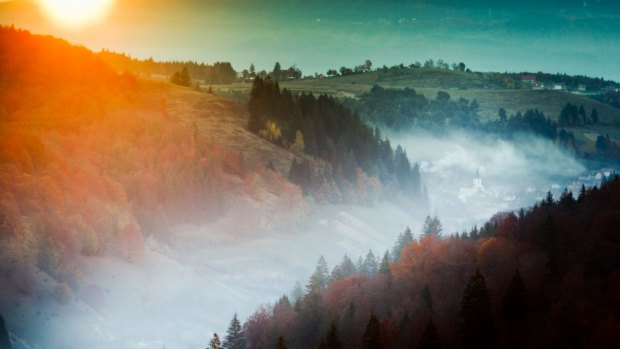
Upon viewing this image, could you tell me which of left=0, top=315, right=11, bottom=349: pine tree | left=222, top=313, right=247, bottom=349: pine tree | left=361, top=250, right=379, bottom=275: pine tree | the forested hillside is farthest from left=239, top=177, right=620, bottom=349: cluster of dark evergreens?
the forested hillside

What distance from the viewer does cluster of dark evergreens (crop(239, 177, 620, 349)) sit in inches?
3120

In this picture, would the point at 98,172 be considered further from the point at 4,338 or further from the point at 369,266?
the point at 4,338

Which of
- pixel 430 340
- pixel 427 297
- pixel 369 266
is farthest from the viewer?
pixel 369 266

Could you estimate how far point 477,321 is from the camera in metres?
80.6

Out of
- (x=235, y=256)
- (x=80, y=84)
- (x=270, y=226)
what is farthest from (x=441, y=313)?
(x=80, y=84)

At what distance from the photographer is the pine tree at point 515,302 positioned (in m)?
82.4

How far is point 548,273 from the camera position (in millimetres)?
91250

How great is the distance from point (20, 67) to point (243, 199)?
74475 millimetres

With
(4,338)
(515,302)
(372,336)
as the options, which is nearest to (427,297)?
(515,302)

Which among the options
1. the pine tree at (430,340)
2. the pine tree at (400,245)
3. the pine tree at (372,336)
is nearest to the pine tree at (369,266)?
the pine tree at (400,245)

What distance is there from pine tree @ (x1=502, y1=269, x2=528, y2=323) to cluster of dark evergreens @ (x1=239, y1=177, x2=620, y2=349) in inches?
4.4

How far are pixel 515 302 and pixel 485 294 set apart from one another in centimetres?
362

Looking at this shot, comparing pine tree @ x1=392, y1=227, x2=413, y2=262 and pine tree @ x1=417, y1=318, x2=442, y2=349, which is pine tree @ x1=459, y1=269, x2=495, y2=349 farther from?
pine tree @ x1=392, y1=227, x2=413, y2=262

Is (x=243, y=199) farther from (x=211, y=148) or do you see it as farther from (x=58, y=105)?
(x=58, y=105)
